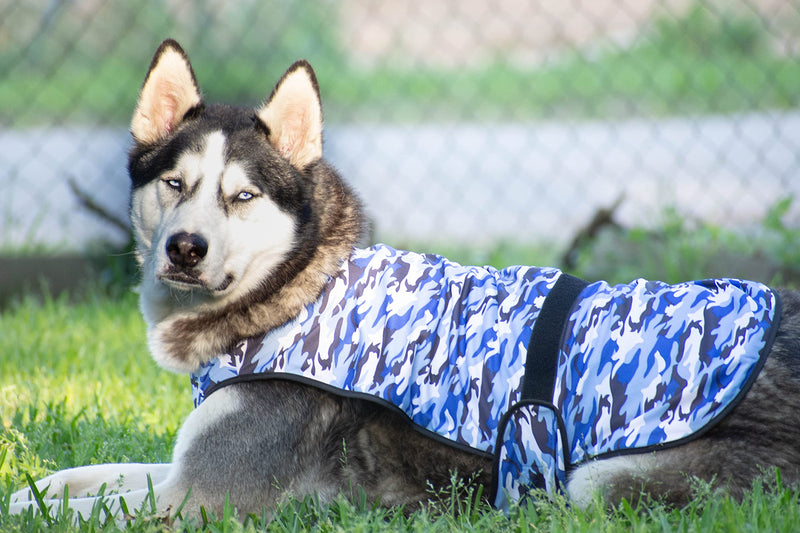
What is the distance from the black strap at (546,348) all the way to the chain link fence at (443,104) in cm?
174

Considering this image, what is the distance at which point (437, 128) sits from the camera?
10141mm

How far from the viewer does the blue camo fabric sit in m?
2.40

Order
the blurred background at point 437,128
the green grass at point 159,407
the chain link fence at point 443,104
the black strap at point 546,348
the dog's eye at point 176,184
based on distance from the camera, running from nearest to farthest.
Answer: the green grass at point 159,407 < the black strap at point 546,348 < the dog's eye at point 176,184 < the blurred background at point 437,128 < the chain link fence at point 443,104

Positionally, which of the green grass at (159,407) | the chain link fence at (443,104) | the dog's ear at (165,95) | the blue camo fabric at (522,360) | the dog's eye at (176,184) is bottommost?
the green grass at (159,407)

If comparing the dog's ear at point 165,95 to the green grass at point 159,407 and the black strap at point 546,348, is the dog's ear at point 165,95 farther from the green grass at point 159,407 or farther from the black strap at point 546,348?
the black strap at point 546,348

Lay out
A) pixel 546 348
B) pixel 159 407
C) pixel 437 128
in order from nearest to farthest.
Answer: pixel 546 348, pixel 159 407, pixel 437 128

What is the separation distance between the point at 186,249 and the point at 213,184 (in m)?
0.25

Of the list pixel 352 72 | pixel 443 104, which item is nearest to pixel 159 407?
pixel 352 72

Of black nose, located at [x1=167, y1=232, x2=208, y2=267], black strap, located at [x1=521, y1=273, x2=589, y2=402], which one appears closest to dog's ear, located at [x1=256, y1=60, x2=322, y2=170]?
black nose, located at [x1=167, y1=232, x2=208, y2=267]

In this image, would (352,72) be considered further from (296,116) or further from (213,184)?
(213,184)

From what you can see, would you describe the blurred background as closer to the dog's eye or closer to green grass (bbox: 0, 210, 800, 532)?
green grass (bbox: 0, 210, 800, 532)

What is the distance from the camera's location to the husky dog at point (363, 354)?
2.41 meters

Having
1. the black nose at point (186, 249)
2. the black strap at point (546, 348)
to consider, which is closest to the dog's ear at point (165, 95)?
the black nose at point (186, 249)

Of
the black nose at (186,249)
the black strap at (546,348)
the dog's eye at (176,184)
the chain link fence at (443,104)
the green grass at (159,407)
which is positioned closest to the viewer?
the green grass at (159,407)
